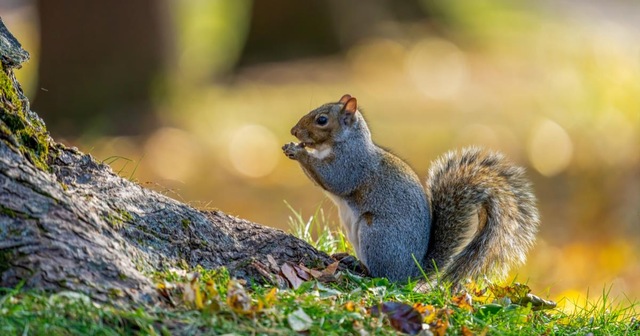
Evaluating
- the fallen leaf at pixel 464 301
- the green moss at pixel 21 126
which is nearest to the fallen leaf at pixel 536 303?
the fallen leaf at pixel 464 301

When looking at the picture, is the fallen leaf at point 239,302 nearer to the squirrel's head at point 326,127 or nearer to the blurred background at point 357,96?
the squirrel's head at point 326,127

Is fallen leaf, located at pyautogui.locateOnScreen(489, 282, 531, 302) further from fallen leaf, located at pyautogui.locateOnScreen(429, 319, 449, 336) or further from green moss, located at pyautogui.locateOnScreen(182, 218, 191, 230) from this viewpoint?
green moss, located at pyautogui.locateOnScreen(182, 218, 191, 230)

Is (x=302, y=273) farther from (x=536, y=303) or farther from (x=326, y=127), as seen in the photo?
(x=326, y=127)

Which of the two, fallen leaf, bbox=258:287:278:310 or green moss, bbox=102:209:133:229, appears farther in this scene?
green moss, bbox=102:209:133:229

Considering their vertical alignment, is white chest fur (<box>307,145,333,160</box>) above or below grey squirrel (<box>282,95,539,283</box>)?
above

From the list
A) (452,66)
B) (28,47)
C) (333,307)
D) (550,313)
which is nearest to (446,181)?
(550,313)

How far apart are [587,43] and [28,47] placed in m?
5.92

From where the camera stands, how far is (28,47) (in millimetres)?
10617

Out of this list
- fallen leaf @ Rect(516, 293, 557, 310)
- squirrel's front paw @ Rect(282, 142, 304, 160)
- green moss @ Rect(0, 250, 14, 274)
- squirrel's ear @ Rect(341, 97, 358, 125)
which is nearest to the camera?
green moss @ Rect(0, 250, 14, 274)

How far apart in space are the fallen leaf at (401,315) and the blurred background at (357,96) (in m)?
3.30

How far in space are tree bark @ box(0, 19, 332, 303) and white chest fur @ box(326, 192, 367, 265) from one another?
0.24 metres

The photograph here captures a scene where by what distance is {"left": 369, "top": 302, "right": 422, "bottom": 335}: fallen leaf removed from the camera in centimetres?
279

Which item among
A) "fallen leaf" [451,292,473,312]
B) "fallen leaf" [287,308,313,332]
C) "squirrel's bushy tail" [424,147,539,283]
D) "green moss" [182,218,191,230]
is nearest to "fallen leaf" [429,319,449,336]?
"fallen leaf" [451,292,473,312]

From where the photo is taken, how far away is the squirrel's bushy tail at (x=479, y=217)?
3.73 metres
